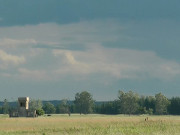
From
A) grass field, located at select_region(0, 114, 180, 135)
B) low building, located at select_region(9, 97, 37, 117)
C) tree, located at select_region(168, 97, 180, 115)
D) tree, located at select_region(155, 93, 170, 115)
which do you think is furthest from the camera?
tree, located at select_region(168, 97, 180, 115)

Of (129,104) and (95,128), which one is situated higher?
(129,104)

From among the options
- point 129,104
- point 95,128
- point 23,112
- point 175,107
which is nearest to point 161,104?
point 175,107

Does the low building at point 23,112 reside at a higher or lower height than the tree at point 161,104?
lower

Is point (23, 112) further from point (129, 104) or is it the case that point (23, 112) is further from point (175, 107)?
point (175, 107)

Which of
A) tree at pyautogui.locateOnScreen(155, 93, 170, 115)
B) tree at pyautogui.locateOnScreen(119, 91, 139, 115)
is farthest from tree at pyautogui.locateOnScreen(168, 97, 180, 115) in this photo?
tree at pyautogui.locateOnScreen(119, 91, 139, 115)

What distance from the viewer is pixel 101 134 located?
37750mm

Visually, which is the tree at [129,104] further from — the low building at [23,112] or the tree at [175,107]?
the low building at [23,112]

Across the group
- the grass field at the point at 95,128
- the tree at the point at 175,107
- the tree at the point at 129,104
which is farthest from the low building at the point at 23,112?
the tree at the point at 175,107

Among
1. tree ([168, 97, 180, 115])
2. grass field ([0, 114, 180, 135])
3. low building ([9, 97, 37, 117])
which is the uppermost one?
tree ([168, 97, 180, 115])

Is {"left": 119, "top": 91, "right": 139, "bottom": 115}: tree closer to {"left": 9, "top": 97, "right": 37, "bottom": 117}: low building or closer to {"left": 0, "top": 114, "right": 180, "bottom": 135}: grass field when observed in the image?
{"left": 9, "top": 97, "right": 37, "bottom": 117}: low building

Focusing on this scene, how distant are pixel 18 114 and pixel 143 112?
83489 mm

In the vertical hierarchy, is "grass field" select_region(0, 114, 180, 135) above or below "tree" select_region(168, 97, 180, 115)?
below

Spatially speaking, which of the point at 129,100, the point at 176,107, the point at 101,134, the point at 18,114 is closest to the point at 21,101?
the point at 18,114

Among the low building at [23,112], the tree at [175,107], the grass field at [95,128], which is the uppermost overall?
the tree at [175,107]
